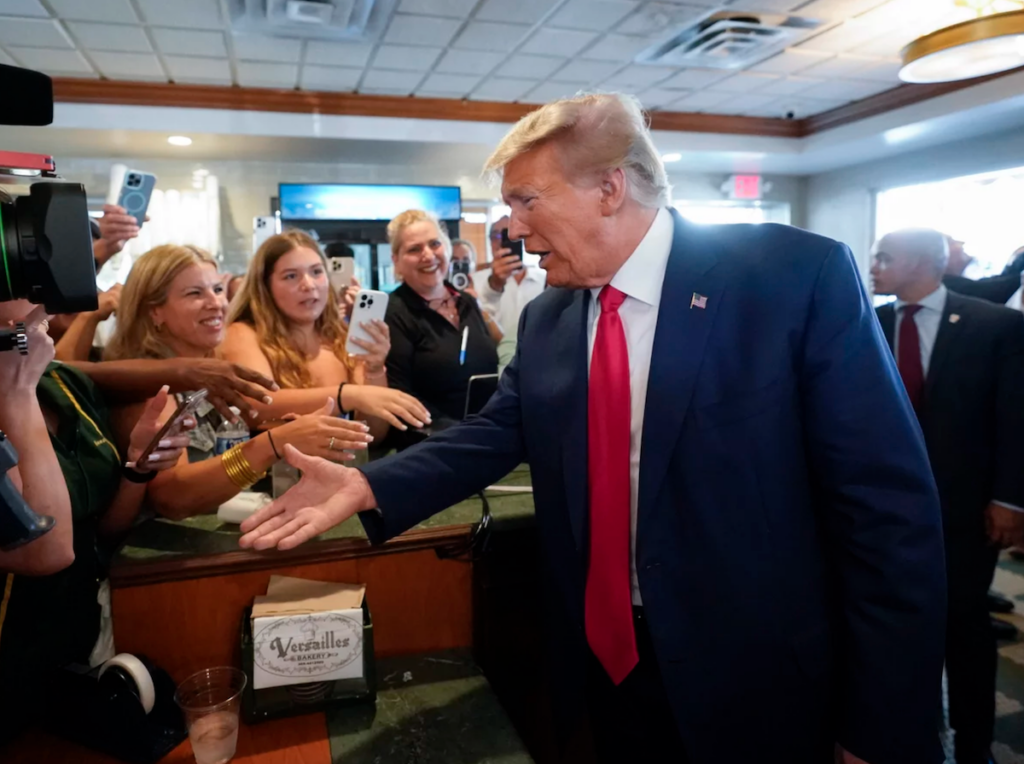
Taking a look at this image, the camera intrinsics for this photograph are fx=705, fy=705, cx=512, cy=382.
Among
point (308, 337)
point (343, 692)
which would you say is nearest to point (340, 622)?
point (343, 692)

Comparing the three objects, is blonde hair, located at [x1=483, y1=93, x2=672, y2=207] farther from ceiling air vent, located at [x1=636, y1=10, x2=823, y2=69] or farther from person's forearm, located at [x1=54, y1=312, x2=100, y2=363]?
ceiling air vent, located at [x1=636, y1=10, x2=823, y2=69]

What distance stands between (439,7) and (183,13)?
1228mm

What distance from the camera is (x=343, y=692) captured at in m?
1.17

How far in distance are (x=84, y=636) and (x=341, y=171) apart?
17.7 feet

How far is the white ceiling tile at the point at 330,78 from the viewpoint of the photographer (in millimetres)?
4297

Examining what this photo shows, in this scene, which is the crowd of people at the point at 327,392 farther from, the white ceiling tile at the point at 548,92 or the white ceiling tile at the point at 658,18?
the white ceiling tile at the point at 548,92

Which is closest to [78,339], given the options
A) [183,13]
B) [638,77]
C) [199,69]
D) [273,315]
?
[273,315]

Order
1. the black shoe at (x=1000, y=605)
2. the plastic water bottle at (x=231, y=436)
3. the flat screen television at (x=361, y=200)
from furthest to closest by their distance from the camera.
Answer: the flat screen television at (x=361, y=200), the black shoe at (x=1000, y=605), the plastic water bottle at (x=231, y=436)

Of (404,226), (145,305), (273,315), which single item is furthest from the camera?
(404,226)

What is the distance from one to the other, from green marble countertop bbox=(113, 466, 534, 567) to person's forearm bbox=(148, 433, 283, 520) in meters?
0.04

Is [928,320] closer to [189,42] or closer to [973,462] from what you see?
[973,462]

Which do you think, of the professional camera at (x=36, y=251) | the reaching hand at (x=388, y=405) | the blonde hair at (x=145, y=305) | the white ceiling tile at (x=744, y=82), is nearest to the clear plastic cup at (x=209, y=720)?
the professional camera at (x=36, y=251)

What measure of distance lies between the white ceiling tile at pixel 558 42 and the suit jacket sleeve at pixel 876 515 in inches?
126

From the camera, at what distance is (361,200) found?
19.0 feet
